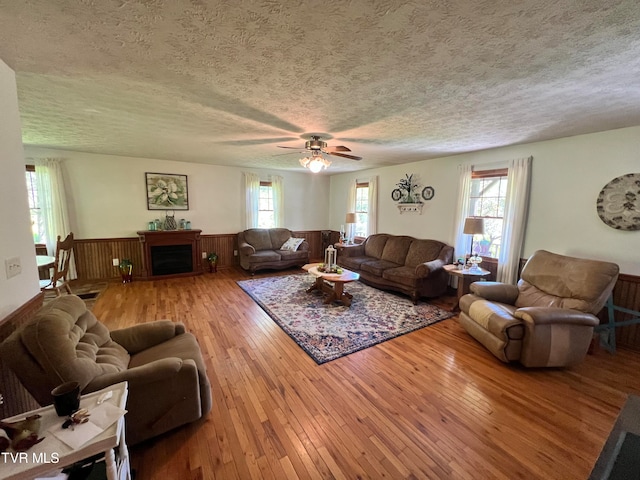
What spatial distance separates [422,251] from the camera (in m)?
4.70

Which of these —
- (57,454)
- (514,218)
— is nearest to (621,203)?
(514,218)

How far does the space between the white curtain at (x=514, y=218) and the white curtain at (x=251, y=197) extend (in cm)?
493

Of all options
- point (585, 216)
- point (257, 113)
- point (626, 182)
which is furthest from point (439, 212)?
point (257, 113)

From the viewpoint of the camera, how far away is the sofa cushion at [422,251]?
455 cm

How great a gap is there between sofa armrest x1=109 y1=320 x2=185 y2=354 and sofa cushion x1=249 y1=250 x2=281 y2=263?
3271mm

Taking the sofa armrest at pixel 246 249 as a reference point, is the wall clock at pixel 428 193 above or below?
above

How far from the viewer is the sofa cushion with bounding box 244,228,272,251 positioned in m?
6.06

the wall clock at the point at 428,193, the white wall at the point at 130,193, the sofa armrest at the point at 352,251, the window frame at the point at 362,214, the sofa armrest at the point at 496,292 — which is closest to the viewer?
the sofa armrest at the point at 496,292

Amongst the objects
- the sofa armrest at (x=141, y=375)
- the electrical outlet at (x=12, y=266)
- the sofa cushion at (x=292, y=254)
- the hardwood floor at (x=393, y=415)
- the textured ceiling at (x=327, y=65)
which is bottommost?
the hardwood floor at (x=393, y=415)

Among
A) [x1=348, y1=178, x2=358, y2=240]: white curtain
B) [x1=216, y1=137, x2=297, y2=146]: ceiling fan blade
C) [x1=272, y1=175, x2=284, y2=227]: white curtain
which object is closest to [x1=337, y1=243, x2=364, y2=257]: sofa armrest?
[x1=348, y1=178, x2=358, y2=240]: white curtain

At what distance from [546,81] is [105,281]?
6747 millimetres

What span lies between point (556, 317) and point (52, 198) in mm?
7172

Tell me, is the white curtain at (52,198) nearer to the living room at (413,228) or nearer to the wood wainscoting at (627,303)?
the living room at (413,228)

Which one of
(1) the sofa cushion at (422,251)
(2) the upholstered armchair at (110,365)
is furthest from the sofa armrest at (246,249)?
(2) the upholstered armchair at (110,365)
